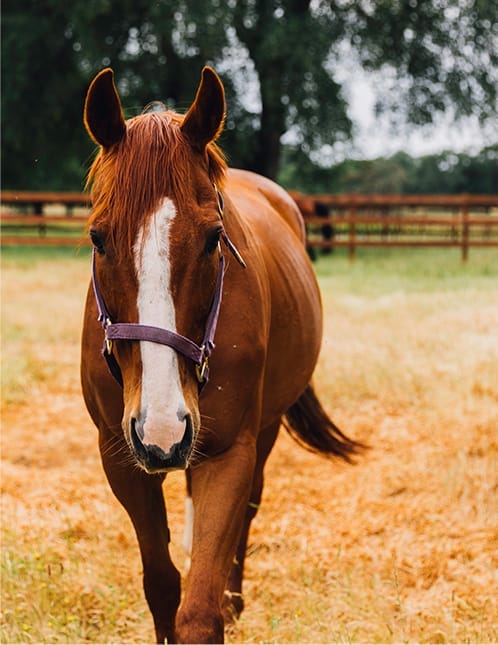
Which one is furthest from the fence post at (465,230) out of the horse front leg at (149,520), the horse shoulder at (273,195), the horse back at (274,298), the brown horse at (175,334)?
the horse front leg at (149,520)

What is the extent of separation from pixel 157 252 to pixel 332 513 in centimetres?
253

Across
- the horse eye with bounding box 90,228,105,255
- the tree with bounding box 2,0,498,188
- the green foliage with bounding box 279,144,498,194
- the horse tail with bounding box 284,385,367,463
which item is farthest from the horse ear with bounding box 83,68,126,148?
the green foliage with bounding box 279,144,498,194

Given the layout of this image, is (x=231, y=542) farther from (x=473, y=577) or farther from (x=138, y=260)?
(x=473, y=577)

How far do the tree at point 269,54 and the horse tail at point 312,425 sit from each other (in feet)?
42.6

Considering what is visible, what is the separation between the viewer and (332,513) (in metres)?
4.15

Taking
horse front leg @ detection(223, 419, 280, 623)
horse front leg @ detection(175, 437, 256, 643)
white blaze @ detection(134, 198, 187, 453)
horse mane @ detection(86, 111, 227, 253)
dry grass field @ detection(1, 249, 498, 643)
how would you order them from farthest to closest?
horse front leg @ detection(223, 419, 280, 623) < dry grass field @ detection(1, 249, 498, 643) < horse front leg @ detection(175, 437, 256, 643) < horse mane @ detection(86, 111, 227, 253) < white blaze @ detection(134, 198, 187, 453)

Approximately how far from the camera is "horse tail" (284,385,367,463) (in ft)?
14.3

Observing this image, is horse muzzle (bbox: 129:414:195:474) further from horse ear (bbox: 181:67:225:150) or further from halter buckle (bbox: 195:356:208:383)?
horse ear (bbox: 181:67:225:150)

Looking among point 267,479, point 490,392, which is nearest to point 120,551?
point 267,479

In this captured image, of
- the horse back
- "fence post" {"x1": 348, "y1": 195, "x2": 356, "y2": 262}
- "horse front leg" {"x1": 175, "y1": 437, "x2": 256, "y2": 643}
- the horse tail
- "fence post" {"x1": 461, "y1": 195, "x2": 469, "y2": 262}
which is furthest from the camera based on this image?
"fence post" {"x1": 348, "y1": 195, "x2": 356, "y2": 262}

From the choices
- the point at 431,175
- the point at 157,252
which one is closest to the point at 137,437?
the point at 157,252

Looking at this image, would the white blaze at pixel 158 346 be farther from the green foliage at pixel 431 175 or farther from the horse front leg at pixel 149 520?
the green foliage at pixel 431 175

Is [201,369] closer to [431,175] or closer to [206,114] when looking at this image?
[206,114]

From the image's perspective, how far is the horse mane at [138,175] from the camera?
2070 mm
